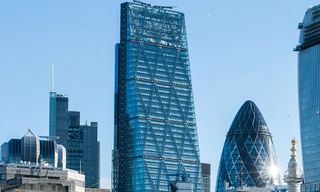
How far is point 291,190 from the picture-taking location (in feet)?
537

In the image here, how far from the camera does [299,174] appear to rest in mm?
165625

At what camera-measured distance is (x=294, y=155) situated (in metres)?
161

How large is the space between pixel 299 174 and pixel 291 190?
2803 millimetres

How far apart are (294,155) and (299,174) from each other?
16.4 ft

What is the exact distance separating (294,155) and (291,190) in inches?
189
